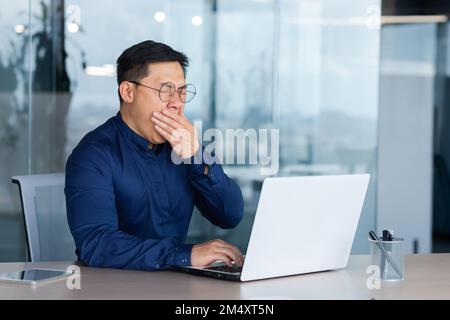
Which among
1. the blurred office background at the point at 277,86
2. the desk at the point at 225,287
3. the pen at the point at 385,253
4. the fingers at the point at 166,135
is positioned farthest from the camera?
the blurred office background at the point at 277,86

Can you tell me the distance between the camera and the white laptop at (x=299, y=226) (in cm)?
214

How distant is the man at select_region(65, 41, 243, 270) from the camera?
2.61m

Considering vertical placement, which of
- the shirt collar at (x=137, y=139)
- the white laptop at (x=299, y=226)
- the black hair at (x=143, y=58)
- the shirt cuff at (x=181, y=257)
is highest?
the black hair at (x=143, y=58)

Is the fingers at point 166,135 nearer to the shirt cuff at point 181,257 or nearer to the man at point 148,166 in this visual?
the man at point 148,166

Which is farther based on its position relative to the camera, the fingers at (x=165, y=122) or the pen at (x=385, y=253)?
the fingers at (x=165, y=122)

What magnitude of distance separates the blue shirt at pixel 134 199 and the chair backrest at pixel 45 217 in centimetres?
21

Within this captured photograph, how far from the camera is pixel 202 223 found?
5.46m

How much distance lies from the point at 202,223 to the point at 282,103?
0.95m

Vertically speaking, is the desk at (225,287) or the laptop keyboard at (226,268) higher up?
the laptop keyboard at (226,268)

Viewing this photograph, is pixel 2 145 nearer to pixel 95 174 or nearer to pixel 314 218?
pixel 95 174

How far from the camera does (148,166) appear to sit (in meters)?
2.79

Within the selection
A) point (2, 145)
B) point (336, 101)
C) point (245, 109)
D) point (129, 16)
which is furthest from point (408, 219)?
point (2, 145)

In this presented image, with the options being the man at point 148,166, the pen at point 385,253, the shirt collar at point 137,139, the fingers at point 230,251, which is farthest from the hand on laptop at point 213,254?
the shirt collar at point 137,139

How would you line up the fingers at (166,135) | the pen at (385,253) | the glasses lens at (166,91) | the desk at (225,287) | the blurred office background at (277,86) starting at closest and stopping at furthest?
the desk at (225,287) < the pen at (385,253) < the fingers at (166,135) < the glasses lens at (166,91) < the blurred office background at (277,86)
